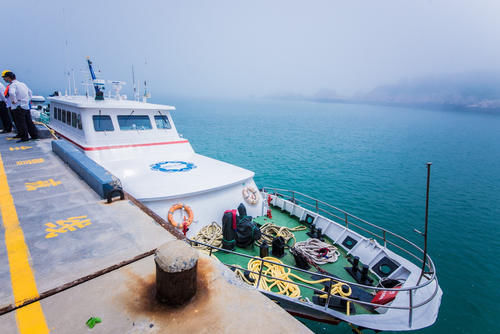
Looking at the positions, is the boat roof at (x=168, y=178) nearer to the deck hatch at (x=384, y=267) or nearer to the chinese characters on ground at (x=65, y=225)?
the chinese characters on ground at (x=65, y=225)

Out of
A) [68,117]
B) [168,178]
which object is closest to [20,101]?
[68,117]

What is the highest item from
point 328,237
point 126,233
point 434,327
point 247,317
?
point 126,233

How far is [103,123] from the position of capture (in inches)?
420

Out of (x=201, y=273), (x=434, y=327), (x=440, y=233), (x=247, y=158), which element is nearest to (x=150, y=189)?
(x=201, y=273)

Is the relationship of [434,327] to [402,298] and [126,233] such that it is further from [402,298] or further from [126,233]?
[126,233]

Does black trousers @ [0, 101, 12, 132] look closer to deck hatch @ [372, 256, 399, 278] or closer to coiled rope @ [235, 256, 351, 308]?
coiled rope @ [235, 256, 351, 308]

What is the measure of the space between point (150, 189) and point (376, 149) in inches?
1603

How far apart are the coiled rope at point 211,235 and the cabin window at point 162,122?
619cm

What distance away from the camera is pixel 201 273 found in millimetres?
3344

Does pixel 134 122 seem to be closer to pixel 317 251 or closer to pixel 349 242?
pixel 317 251

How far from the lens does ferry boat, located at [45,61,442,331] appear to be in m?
5.92

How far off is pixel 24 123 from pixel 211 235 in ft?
28.3

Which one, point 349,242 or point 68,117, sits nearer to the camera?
point 349,242

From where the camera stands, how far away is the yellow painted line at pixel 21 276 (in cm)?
256
